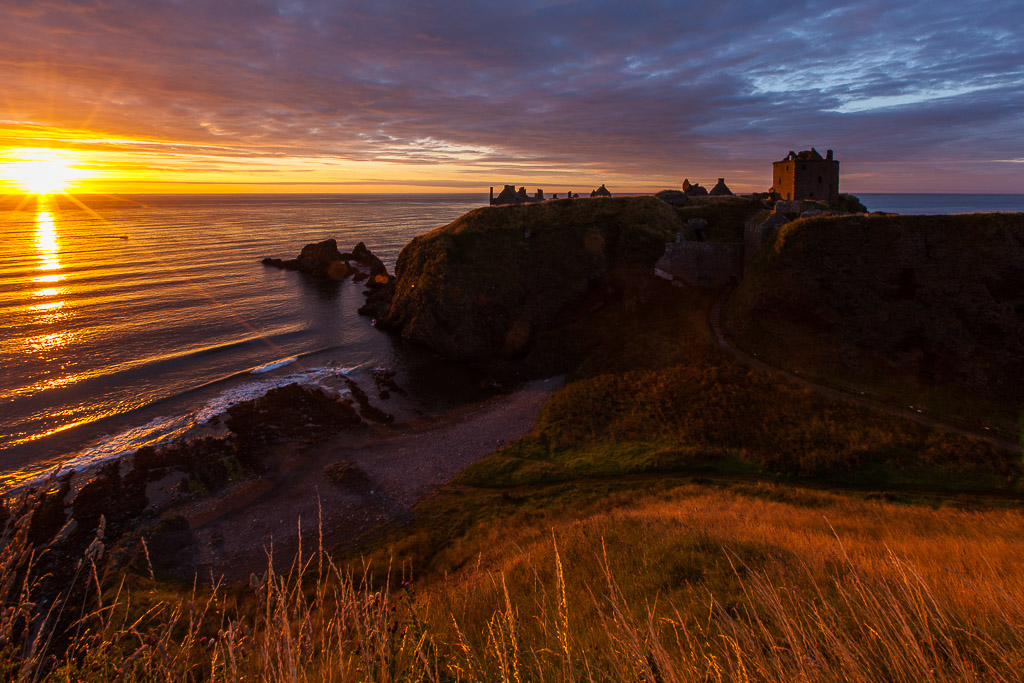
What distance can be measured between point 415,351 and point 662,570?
3342 centimetres

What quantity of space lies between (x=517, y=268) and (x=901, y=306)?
2794cm

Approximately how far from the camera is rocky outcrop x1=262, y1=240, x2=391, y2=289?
68.3 m

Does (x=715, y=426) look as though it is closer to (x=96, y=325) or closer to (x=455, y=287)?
(x=455, y=287)

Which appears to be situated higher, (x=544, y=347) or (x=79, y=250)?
(x=79, y=250)

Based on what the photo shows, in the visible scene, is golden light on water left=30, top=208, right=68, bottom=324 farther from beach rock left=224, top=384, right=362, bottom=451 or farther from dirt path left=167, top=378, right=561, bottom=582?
dirt path left=167, top=378, right=561, bottom=582

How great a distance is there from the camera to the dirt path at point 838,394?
2084 cm

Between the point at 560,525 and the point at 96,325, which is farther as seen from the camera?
the point at 96,325

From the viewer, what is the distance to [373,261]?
73.8 m

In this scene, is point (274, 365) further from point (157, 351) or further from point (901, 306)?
point (901, 306)

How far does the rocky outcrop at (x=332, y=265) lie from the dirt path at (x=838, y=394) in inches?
1825

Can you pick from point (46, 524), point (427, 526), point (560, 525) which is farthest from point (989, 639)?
point (46, 524)

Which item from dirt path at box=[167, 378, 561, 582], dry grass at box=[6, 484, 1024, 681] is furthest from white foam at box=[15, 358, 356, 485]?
dry grass at box=[6, 484, 1024, 681]

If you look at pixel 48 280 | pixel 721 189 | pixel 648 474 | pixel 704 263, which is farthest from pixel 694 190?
pixel 48 280

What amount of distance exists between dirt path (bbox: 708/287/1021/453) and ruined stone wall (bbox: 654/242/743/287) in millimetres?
4172
